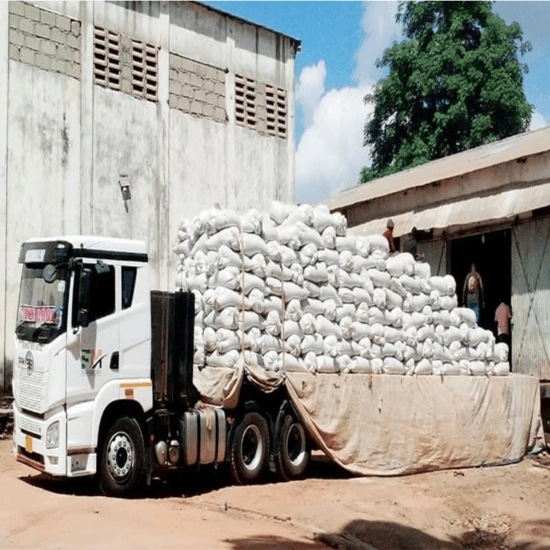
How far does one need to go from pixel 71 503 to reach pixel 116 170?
8.13m

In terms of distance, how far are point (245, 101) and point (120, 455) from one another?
404 inches

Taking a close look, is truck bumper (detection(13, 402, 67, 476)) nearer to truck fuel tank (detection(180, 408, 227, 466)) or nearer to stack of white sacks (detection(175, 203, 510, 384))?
truck fuel tank (detection(180, 408, 227, 466))

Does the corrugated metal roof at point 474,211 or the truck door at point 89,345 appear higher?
the corrugated metal roof at point 474,211

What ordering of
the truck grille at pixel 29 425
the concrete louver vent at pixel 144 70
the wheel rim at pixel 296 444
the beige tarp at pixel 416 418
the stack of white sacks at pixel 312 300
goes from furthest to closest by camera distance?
1. the concrete louver vent at pixel 144 70
2. the beige tarp at pixel 416 418
3. the wheel rim at pixel 296 444
4. the stack of white sacks at pixel 312 300
5. the truck grille at pixel 29 425

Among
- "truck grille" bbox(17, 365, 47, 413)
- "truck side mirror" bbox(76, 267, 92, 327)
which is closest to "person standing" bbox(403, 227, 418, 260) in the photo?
"truck side mirror" bbox(76, 267, 92, 327)

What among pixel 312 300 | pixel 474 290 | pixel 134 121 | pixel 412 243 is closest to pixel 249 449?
pixel 312 300

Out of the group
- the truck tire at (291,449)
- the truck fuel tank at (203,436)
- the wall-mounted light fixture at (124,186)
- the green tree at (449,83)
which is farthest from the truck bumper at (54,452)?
the green tree at (449,83)

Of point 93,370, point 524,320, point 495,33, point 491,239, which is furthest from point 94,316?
point 495,33

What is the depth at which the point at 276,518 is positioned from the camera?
9172mm

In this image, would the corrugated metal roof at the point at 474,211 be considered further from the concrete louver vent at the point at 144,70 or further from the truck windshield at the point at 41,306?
the truck windshield at the point at 41,306

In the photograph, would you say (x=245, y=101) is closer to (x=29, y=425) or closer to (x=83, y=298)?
(x=83, y=298)

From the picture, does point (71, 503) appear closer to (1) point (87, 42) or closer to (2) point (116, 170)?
(2) point (116, 170)

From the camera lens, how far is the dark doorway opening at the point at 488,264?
16688 mm

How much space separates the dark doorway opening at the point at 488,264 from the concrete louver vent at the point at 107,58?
695cm
